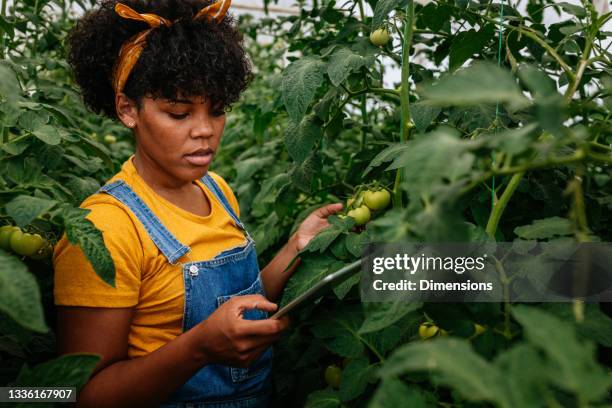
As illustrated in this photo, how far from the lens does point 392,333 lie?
0.91 metres

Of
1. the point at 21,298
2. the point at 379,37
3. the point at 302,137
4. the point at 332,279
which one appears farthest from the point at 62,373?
the point at 379,37

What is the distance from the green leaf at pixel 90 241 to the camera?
0.80 m

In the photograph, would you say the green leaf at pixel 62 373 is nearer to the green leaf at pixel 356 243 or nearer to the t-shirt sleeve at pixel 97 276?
the t-shirt sleeve at pixel 97 276

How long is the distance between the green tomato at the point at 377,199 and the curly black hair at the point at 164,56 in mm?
343

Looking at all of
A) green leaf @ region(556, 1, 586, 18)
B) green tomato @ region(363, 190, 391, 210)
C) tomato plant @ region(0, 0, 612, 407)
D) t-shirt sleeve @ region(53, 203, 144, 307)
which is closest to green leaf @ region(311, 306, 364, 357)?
tomato plant @ region(0, 0, 612, 407)

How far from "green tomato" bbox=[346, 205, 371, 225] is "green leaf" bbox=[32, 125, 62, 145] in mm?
518

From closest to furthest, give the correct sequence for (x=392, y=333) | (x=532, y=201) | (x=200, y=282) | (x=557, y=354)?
1. (x=557, y=354)
2. (x=392, y=333)
3. (x=200, y=282)
4. (x=532, y=201)

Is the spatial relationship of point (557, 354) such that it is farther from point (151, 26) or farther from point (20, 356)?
point (151, 26)

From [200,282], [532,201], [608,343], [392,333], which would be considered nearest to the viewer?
[608,343]

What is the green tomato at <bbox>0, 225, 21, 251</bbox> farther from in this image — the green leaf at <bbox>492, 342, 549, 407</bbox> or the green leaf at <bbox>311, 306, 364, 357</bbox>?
the green leaf at <bbox>492, 342, 549, 407</bbox>

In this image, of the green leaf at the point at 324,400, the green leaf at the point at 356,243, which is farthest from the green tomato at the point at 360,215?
the green leaf at the point at 324,400

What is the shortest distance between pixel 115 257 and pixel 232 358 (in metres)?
0.26

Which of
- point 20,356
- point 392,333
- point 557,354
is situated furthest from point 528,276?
point 20,356

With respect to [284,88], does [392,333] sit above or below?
below
